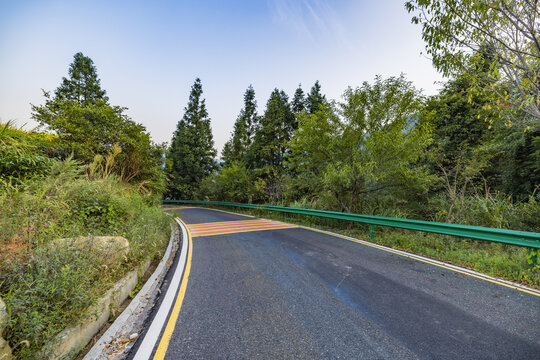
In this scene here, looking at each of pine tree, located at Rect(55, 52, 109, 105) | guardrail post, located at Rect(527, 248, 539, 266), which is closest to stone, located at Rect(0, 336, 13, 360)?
guardrail post, located at Rect(527, 248, 539, 266)

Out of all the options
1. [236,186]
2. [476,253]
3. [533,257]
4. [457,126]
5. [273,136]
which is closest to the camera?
[533,257]

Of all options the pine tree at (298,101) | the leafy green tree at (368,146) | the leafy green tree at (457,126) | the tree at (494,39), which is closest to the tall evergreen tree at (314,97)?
the pine tree at (298,101)

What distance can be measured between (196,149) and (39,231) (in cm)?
2788

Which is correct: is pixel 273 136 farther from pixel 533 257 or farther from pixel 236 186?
pixel 533 257

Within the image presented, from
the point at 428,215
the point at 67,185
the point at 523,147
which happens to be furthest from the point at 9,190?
the point at 523,147

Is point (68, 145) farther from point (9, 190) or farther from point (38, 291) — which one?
point (38, 291)

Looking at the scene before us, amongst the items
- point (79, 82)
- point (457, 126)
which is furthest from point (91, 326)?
point (79, 82)

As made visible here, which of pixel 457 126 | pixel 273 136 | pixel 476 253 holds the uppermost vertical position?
pixel 273 136

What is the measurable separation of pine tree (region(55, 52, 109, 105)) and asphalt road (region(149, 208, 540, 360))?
31.3 m

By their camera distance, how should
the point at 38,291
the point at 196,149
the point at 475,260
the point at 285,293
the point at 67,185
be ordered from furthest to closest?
the point at 196,149 → the point at 67,185 → the point at 475,260 → the point at 285,293 → the point at 38,291

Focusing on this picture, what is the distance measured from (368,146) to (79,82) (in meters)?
33.5

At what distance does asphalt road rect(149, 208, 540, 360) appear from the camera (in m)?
2.05

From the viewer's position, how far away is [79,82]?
25062 millimetres

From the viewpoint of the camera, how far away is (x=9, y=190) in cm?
402
